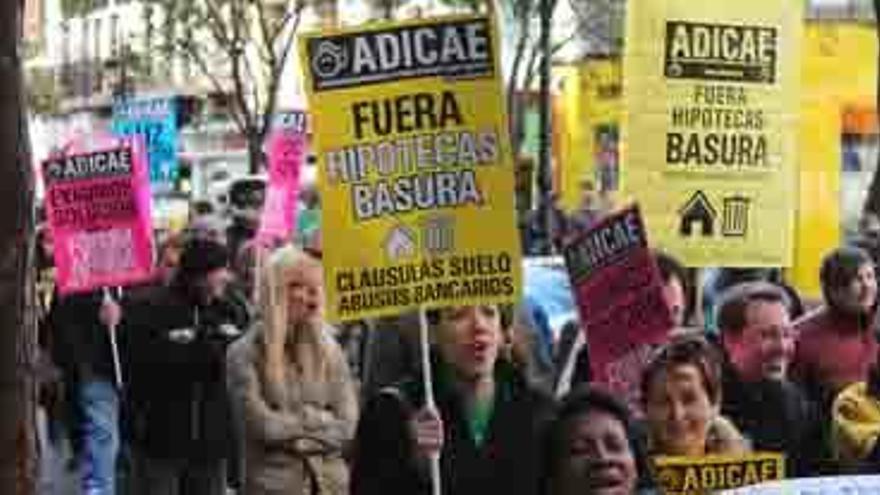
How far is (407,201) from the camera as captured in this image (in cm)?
667

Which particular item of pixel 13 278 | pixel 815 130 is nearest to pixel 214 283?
pixel 13 278

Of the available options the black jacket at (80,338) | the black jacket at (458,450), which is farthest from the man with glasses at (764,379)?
the black jacket at (80,338)

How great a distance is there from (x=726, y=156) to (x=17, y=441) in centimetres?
322

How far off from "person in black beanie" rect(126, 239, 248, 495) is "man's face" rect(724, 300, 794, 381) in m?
2.80

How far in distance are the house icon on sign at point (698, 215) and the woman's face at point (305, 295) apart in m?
1.36

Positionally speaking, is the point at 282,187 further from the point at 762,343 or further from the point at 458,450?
the point at 458,450

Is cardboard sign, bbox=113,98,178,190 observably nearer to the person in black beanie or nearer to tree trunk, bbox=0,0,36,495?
the person in black beanie

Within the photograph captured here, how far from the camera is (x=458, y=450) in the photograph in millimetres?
A: 6301

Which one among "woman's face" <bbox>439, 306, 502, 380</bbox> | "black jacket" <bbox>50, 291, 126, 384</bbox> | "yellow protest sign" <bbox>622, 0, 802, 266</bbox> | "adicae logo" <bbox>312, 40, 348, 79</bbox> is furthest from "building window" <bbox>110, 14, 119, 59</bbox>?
"woman's face" <bbox>439, 306, 502, 380</bbox>

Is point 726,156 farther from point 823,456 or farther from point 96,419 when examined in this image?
point 96,419

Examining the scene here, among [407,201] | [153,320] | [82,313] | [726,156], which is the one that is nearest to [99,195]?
[82,313]

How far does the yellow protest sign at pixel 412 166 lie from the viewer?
6.61 metres

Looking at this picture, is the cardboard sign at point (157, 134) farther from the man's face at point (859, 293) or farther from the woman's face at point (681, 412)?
the woman's face at point (681, 412)

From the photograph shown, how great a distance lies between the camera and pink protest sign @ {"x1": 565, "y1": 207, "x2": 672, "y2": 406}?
7109 mm
